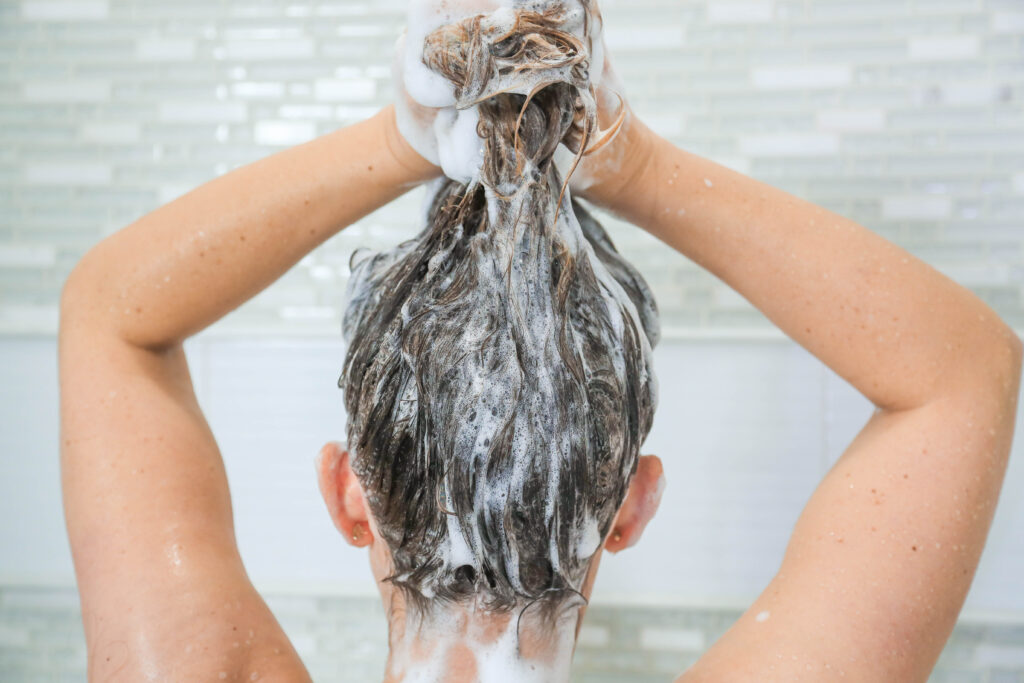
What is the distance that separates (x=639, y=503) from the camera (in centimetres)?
69

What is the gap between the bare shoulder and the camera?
0.58 m

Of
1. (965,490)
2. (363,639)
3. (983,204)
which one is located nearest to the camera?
(965,490)

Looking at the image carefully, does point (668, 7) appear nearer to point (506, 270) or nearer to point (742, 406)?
point (742, 406)

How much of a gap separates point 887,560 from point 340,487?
435 mm

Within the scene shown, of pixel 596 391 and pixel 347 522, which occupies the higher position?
pixel 596 391

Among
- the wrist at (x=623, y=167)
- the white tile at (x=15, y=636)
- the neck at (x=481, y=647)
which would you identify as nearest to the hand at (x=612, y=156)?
the wrist at (x=623, y=167)

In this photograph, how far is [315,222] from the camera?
0.67 m

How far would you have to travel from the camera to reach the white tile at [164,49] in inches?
47.3

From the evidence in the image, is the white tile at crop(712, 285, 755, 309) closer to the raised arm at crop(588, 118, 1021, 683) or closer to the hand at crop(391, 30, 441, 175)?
the raised arm at crop(588, 118, 1021, 683)

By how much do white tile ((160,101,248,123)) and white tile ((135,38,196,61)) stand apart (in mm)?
70

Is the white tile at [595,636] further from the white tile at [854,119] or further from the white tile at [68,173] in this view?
the white tile at [68,173]

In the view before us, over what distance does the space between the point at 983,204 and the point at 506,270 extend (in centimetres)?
93

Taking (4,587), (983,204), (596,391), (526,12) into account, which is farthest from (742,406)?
(4,587)

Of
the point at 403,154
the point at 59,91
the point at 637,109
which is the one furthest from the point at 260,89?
the point at 403,154
